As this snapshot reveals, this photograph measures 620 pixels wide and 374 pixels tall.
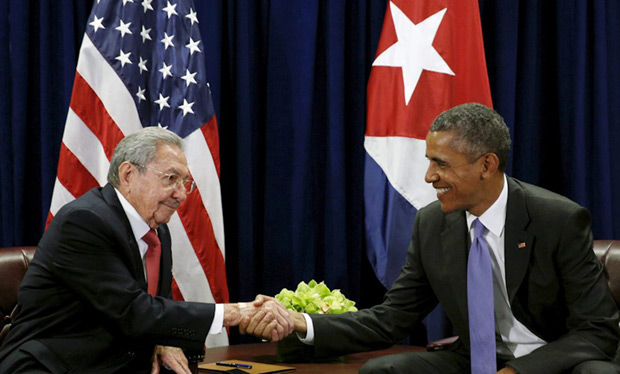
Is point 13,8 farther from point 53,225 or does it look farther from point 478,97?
point 478,97

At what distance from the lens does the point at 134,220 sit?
3098 mm

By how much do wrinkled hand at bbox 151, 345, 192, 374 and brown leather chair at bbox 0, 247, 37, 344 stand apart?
0.73 m

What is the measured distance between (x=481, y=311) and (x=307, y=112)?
2.10m

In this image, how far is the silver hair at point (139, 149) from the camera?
3.09m

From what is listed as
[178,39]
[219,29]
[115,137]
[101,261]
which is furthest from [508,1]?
[101,261]

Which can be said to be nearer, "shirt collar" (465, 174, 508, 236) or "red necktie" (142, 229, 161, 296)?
"shirt collar" (465, 174, 508, 236)

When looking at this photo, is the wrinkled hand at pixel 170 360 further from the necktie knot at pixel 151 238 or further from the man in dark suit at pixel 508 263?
the man in dark suit at pixel 508 263

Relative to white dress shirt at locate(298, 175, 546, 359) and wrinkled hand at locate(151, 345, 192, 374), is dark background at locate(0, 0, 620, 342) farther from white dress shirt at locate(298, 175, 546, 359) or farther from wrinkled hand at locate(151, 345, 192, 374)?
white dress shirt at locate(298, 175, 546, 359)

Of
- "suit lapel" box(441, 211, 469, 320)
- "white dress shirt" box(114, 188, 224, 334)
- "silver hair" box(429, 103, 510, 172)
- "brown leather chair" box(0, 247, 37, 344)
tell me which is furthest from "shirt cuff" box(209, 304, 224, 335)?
"silver hair" box(429, 103, 510, 172)

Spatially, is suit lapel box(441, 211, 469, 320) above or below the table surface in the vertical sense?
above

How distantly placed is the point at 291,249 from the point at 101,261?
6.39ft

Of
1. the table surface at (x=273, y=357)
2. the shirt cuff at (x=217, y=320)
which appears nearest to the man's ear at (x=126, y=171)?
the shirt cuff at (x=217, y=320)

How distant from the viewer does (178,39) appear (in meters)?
4.12

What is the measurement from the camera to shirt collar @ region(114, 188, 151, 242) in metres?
3.09
